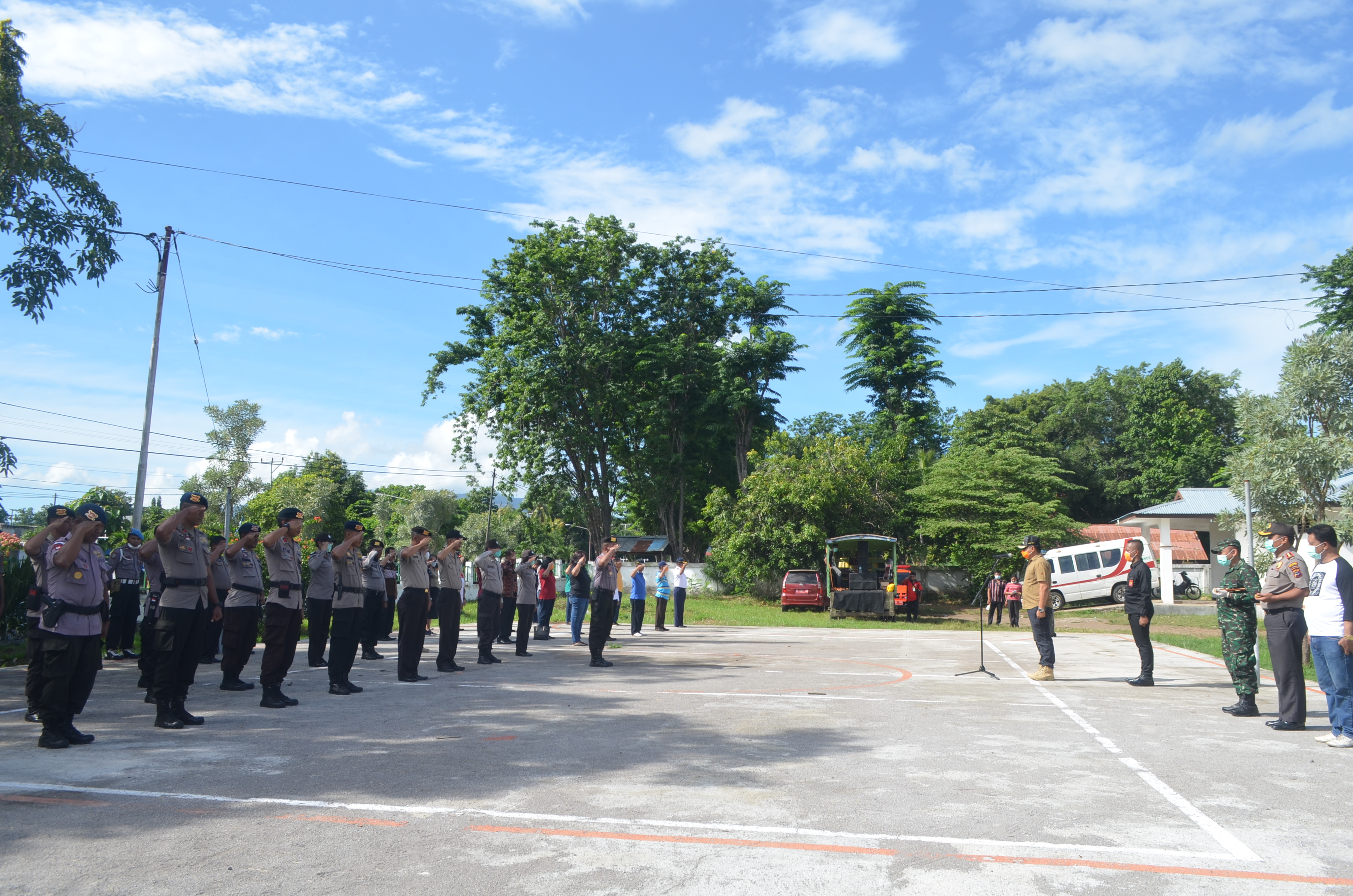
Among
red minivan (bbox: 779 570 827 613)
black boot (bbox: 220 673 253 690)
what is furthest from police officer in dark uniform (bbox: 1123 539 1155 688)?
red minivan (bbox: 779 570 827 613)

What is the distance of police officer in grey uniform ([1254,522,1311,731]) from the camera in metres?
8.63

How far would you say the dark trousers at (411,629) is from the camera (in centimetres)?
1144

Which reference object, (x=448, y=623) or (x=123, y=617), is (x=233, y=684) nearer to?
(x=448, y=623)

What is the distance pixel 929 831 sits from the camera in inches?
202

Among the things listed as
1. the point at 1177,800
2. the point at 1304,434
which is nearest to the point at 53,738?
the point at 1177,800

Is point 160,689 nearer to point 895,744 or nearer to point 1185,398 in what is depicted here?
point 895,744

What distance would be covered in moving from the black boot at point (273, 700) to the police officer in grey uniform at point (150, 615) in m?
0.99

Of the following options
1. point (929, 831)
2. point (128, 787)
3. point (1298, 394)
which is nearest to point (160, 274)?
point (128, 787)

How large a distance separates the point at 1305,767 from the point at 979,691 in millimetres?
4551

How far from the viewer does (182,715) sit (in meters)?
8.01

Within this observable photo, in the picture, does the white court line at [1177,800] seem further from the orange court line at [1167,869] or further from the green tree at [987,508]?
the green tree at [987,508]

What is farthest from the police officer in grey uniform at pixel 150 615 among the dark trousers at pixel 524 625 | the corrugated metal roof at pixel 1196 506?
the corrugated metal roof at pixel 1196 506

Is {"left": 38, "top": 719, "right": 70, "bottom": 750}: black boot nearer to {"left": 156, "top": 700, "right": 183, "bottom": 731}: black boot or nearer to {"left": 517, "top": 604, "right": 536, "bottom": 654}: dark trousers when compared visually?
{"left": 156, "top": 700, "right": 183, "bottom": 731}: black boot

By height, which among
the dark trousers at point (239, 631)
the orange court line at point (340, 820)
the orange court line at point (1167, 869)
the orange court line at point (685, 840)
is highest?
the dark trousers at point (239, 631)
